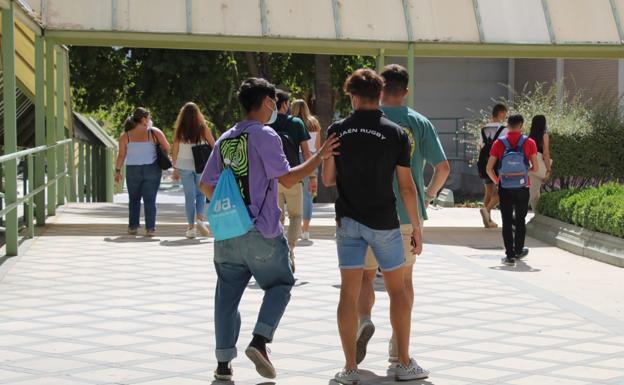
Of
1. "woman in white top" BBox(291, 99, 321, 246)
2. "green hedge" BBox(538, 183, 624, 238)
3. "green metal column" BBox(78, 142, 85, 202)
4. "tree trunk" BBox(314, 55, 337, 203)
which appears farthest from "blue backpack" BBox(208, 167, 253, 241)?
"green metal column" BBox(78, 142, 85, 202)

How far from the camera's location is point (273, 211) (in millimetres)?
6113

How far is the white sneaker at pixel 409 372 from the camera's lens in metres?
6.22

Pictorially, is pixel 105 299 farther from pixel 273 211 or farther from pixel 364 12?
pixel 364 12

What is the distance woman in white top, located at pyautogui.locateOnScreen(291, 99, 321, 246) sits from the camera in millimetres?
A: 11630

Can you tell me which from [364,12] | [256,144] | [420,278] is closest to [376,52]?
[364,12]

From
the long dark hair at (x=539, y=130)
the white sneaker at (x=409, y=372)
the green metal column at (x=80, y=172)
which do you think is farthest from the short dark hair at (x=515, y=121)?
the green metal column at (x=80, y=172)

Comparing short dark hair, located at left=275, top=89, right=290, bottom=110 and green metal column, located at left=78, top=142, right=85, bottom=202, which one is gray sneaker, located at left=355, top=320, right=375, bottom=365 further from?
green metal column, located at left=78, top=142, right=85, bottom=202

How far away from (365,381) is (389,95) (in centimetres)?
165

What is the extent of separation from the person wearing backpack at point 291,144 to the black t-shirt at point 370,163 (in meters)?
3.20

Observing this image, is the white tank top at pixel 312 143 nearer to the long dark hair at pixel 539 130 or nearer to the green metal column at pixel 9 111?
the long dark hair at pixel 539 130

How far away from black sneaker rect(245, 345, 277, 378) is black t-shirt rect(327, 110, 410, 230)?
0.87 m

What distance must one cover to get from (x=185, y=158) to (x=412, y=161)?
7000 millimetres

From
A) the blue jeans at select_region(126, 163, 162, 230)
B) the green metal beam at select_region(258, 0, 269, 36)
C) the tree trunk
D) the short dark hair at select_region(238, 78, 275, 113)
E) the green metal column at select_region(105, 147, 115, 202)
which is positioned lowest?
the green metal column at select_region(105, 147, 115, 202)

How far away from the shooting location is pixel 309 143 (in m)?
12.9
